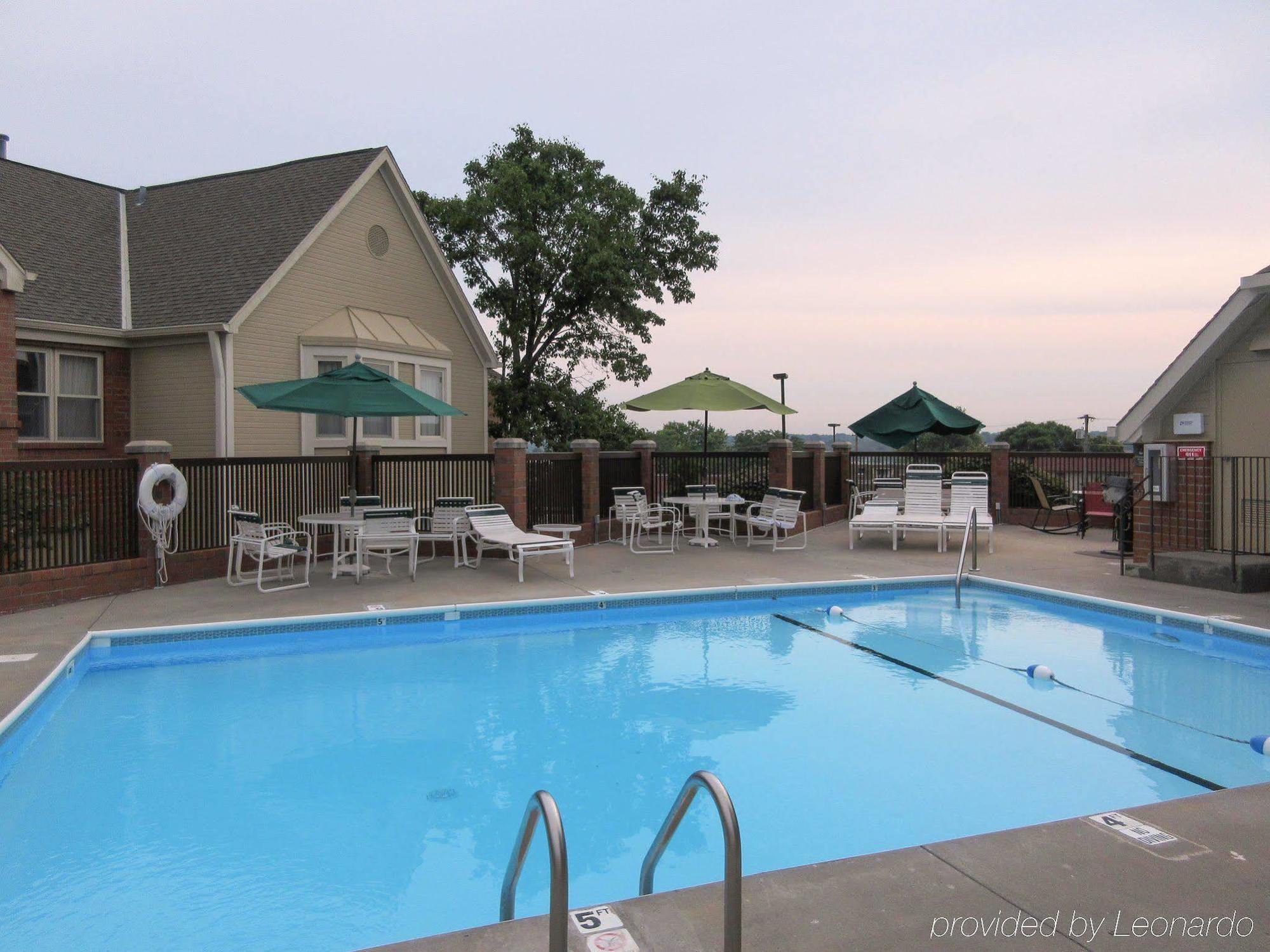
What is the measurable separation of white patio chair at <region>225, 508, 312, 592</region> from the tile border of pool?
1.42 m

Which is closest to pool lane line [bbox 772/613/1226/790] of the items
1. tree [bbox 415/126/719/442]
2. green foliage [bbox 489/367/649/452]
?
green foliage [bbox 489/367/649/452]

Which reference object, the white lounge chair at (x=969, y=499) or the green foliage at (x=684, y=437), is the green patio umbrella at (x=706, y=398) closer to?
the white lounge chair at (x=969, y=499)

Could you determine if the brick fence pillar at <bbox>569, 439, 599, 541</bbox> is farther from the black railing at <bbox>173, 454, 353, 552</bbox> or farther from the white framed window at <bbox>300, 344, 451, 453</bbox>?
the black railing at <bbox>173, 454, 353, 552</bbox>

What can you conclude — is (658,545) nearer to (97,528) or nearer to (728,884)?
(97,528)

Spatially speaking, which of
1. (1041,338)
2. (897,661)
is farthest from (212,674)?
(1041,338)

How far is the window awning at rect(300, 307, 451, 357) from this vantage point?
14.2 m

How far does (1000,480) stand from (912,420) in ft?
11.8

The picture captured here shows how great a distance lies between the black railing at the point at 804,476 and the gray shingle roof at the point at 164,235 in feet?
32.6

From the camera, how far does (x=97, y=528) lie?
9594 millimetres

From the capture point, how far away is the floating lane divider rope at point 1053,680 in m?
5.68

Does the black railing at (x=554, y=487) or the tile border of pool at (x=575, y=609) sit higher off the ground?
the black railing at (x=554, y=487)

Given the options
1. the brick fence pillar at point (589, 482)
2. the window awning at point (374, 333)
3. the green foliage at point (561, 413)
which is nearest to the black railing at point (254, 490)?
the window awning at point (374, 333)

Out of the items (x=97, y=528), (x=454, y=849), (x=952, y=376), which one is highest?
(x=952, y=376)

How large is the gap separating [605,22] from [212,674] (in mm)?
13784
